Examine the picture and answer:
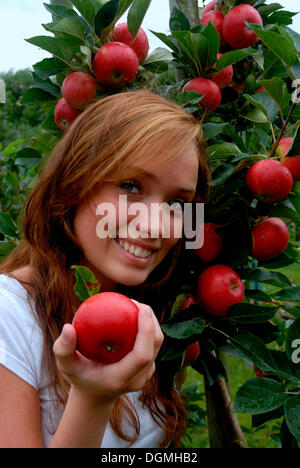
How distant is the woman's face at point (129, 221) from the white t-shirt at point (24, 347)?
7.1 inches

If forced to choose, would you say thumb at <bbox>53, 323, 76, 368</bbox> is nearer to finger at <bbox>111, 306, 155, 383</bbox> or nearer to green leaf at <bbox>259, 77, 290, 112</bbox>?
finger at <bbox>111, 306, 155, 383</bbox>

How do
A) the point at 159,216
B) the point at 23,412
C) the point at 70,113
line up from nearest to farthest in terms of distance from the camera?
the point at 23,412 → the point at 159,216 → the point at 70,113

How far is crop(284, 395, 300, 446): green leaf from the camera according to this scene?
0.87 m

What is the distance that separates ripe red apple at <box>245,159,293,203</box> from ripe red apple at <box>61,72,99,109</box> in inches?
18.3

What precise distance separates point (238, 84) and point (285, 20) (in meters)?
0.22

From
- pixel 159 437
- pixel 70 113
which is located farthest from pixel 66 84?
pixel 159 437

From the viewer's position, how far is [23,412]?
822 millimetres

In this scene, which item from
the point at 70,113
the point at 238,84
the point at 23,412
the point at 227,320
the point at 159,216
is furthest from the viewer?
the point at 238,84

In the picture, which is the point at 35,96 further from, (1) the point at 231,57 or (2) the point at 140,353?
(2) the point at 140,353

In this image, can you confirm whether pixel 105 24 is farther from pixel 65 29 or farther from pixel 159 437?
pixel 159 437

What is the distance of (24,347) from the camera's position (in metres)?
0.91

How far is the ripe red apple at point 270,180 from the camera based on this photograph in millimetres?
971

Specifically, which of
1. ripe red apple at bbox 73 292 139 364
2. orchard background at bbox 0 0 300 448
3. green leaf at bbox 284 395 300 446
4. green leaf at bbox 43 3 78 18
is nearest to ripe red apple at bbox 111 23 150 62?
orchard background at bbox 0 0 300 448

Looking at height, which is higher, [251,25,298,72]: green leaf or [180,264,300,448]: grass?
[251,25,298,72]: green leaf
